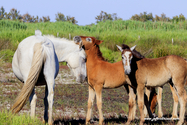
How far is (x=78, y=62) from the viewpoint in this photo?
598 cm

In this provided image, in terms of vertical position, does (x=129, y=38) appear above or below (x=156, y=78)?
above

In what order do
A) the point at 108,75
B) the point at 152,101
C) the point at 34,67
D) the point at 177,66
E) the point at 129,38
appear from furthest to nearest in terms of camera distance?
the point at 129,38 → the point at 152,101 → the point at 108,75 → the point at 177,66 → the point at 34,67

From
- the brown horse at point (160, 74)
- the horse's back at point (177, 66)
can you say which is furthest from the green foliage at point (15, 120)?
the horse's back at point (177, 66)

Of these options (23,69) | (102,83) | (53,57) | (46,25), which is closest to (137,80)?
(102,83)

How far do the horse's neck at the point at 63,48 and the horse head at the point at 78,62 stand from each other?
0.10 metres

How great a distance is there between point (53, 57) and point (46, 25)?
30207 mm

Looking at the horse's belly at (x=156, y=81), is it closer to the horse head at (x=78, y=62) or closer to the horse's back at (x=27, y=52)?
the horse head at (x=78, y=62)

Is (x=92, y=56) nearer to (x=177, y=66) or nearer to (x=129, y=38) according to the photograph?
(x=177, y=66)

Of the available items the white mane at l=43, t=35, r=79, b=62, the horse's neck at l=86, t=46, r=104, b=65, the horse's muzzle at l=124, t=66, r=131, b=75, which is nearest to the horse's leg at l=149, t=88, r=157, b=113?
the horse's neck at l=86, t=46, r=104, b=65

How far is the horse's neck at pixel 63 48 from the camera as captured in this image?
5.70 meters

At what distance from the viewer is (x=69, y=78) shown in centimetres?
1512

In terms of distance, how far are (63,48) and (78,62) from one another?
0.52 metres

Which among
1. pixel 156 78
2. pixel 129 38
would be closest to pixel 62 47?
pixel 156 78

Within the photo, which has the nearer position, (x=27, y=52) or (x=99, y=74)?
(x=27, y=52)
